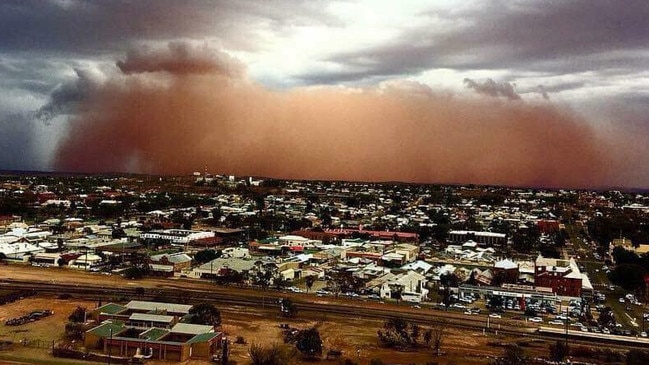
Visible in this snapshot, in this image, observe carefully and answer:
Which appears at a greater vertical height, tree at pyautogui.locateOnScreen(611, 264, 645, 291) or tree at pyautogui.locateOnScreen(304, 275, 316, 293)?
tree at pyautogui.locateOnScreen(611, 264, 645, 291)

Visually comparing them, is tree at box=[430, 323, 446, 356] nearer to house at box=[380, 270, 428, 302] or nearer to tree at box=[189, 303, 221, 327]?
house at box=[380, 270, 428, 302]

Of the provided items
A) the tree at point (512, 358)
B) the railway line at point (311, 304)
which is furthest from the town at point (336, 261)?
the tree at point (512, 358)

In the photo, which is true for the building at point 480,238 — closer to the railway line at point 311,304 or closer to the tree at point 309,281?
the tree at point 309,281

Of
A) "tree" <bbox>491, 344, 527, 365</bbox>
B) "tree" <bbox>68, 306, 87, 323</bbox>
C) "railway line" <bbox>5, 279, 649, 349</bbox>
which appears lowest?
"railway line" <bbox>5, 279, 649, 349</bbox>

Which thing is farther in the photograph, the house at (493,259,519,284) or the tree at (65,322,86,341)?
the house at (493,259,519,284)

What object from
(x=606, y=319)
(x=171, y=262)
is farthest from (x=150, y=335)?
(x=606, y=319)

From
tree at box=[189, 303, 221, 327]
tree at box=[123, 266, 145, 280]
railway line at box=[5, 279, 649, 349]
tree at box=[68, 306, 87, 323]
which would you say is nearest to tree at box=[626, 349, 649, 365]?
railway line at box=[5, 279, 649, 349]

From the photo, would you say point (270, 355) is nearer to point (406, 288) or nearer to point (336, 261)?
point (406, 288)
